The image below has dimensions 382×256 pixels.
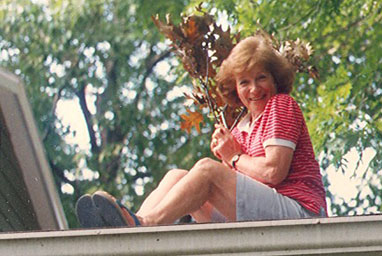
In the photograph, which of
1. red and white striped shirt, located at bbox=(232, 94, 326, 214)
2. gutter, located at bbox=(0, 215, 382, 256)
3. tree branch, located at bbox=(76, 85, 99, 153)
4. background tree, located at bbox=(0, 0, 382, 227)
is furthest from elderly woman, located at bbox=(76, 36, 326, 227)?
tree branch, located at bbox=(76, 85, 99, 153)

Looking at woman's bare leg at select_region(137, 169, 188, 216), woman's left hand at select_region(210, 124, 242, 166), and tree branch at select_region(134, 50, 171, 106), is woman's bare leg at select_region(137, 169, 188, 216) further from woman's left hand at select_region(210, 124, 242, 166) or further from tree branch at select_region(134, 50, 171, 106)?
tree branch at select_region(134, 50, 171, 106)

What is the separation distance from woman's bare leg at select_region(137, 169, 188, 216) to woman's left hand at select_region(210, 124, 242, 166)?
163mm

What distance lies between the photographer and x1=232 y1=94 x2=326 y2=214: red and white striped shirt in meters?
4.18

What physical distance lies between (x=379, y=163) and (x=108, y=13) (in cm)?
728

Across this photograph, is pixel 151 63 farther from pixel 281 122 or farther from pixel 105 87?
pixel 281 122

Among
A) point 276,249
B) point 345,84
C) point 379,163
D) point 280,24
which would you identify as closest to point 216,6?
point 280,24

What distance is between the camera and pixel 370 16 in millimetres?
10570

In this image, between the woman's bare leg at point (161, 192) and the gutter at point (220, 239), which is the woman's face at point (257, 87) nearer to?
the woman's bare leg at point (161, 192)

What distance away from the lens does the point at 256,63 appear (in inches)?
173

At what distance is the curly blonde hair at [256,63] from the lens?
4.40m

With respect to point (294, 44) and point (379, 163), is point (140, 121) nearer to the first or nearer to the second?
point (379, 163)

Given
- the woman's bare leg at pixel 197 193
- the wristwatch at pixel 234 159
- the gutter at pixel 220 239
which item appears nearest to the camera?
the gutter at pixel 220 239

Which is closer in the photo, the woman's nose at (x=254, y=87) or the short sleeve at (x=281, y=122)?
the short sleeve at (x=281, y=122)

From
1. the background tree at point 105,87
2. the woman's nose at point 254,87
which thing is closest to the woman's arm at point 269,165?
the woman's nose at point 254,87
